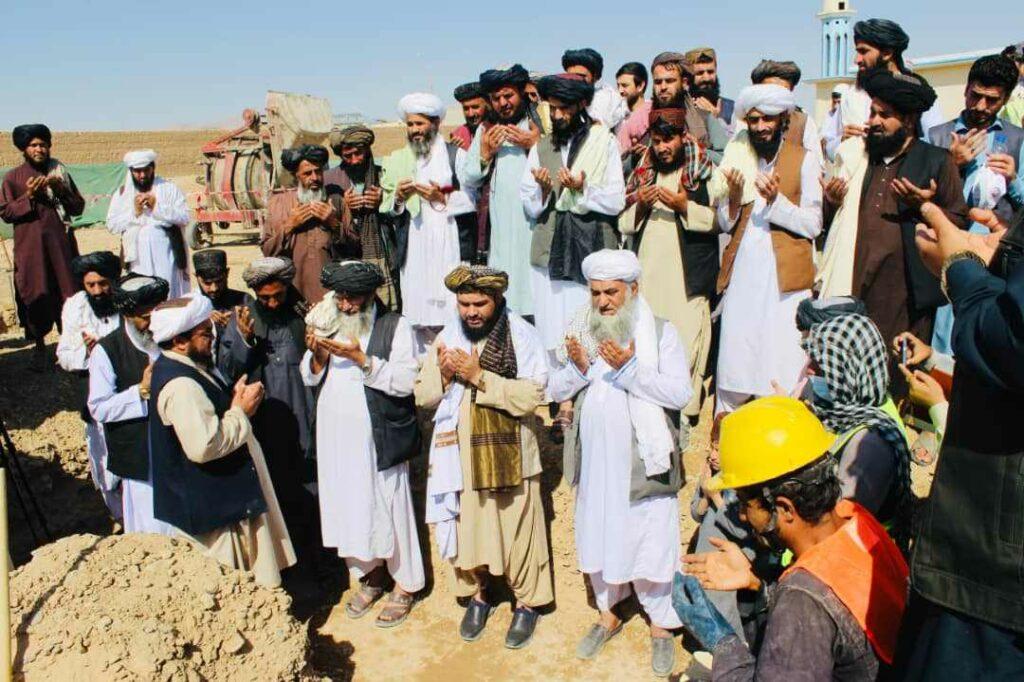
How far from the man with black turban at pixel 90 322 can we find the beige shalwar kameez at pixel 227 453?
1368mm

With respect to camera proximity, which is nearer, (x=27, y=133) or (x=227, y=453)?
(x=227, y=453)

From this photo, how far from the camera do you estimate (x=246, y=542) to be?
12.9 ft

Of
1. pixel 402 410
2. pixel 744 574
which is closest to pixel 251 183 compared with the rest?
pixel 402 410

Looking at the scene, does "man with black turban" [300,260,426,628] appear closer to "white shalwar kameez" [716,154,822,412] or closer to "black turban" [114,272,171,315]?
"black turban" [114,272,171,315]

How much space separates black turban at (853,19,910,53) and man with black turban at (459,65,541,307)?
2.24m

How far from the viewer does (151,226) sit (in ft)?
22.5

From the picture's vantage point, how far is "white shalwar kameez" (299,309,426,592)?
4273 millimetres

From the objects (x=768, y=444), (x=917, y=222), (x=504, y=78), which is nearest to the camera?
(x=768, y=444)

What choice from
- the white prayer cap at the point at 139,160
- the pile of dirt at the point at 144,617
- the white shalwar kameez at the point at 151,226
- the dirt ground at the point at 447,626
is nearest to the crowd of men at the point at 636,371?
the dirt ground at the point at 447,626

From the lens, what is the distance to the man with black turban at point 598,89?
6.60 metres

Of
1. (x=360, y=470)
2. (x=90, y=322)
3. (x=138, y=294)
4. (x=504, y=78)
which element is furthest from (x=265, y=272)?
(x=504, y=78)

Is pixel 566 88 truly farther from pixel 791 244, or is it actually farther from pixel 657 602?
pixel 657 602

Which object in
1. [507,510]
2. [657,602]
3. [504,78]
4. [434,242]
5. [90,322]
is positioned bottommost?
[657,602]

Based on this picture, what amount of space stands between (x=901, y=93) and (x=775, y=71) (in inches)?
82.9
